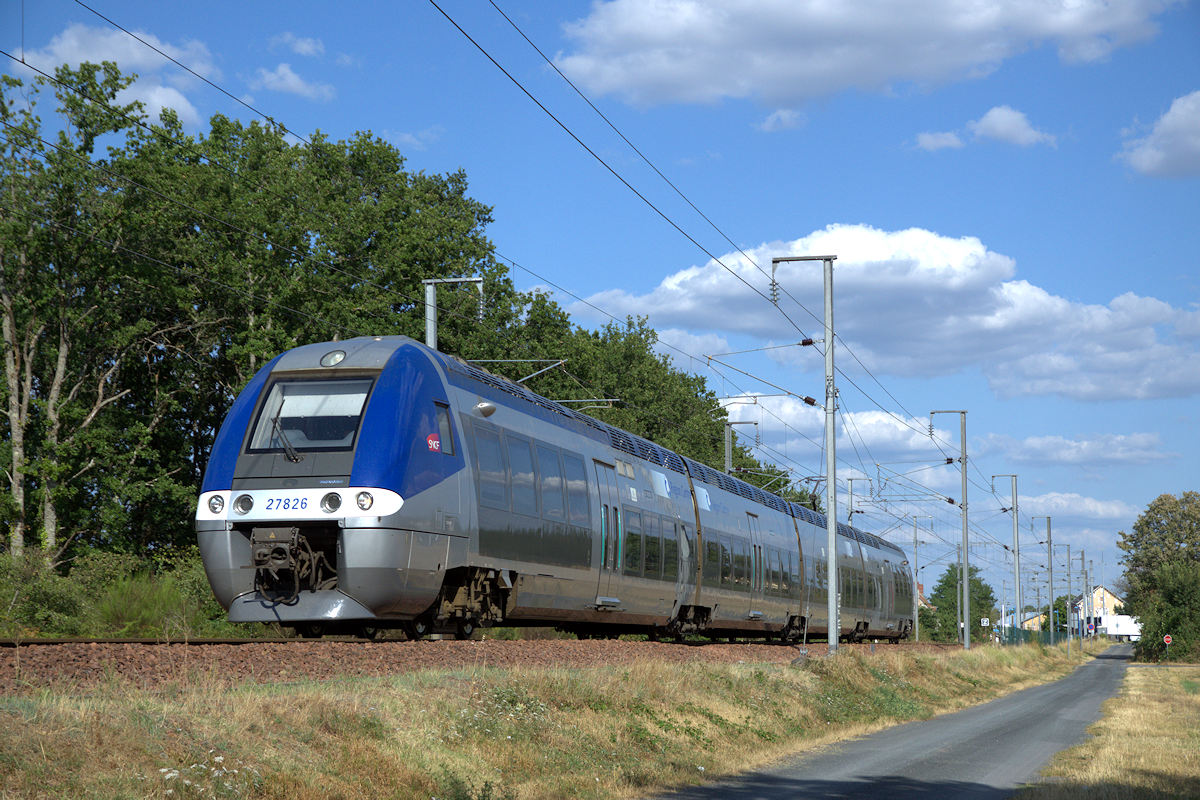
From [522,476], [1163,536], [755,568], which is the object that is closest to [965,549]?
[755,568]

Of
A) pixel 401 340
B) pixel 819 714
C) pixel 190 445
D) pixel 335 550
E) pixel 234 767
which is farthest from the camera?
pixel 190 445

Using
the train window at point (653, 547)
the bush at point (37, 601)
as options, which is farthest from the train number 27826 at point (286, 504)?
the train window at point (653, 547)

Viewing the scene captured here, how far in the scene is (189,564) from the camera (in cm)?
3105

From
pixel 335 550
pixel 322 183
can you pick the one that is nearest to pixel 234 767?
pixel 335 550

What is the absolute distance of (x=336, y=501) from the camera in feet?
51.9

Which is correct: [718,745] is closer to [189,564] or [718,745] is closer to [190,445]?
[189,564]

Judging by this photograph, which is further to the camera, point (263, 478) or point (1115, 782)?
point (263, 478)

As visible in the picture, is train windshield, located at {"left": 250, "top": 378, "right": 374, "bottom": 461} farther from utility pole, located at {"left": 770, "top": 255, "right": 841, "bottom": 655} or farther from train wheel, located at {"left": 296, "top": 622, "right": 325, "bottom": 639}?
utility pole, located at {"left": 770, "top": 255, "right": 841, "bottom": 655}

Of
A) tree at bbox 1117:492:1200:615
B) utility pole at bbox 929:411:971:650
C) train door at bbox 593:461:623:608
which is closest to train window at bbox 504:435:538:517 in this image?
train door at bbox 593:461:623:608

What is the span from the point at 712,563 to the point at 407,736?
19.8 metres

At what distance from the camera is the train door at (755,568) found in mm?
33875

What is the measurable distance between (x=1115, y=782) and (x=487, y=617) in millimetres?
8916

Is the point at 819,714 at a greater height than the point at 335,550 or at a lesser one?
lesser

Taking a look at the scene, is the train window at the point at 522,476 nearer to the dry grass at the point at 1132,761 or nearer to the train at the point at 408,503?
the train at the point at 408,503
